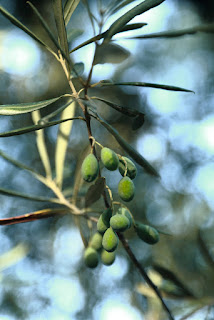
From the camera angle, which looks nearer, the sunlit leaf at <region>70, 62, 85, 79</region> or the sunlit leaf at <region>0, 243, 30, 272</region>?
the sunlit leaf at <region>70, 62, 85, 79</region>

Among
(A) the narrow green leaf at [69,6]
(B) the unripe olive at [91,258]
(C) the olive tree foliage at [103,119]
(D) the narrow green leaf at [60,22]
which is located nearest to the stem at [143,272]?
(C) the olive tree foliage at [103,119]

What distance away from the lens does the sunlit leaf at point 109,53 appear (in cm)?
96

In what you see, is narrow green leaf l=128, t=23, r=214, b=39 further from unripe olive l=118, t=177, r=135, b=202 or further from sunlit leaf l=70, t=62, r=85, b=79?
unripe olive l=118, t=177, r=135, b=202

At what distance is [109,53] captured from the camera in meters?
1.04

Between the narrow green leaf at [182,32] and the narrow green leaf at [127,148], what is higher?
the narrow green leaf at [182,32]

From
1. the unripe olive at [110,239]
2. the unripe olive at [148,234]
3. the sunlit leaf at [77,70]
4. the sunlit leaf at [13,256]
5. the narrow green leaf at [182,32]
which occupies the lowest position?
the sunlit leaf at [13,256]

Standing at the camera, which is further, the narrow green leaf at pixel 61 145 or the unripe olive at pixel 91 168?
the narrow green leaf at pixel 61 145

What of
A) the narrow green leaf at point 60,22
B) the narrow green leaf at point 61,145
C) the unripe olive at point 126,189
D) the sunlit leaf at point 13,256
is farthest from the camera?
the sunlit leaf at point 13,256

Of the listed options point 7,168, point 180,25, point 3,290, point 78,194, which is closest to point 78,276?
point 3,290

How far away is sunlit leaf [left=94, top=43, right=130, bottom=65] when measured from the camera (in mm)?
963

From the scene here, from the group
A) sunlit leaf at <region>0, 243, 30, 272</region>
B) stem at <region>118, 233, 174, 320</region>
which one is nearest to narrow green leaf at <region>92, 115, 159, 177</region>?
stem at <region>118, 233, 174, 320</region>

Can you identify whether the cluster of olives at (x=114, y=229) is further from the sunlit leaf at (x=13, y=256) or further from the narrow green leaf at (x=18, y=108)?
the sunlit leaf at (x=13, y=256)

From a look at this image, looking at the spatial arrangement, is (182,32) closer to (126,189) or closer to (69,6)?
(69,6)

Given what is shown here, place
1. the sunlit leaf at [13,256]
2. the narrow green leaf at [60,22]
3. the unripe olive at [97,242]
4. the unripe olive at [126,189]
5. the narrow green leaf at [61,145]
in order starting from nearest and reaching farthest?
the narrow green leaf at [60,22] < the unripe olive at [126,189] < the unripe olive at [97,242] < the narrow green leaf at [61,145] < the sunlit leaf at [13,256]
